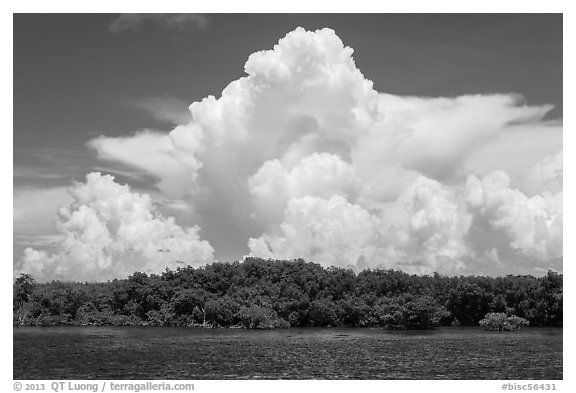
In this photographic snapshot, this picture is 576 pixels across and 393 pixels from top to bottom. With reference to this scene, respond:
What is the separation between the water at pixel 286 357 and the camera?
136 ft

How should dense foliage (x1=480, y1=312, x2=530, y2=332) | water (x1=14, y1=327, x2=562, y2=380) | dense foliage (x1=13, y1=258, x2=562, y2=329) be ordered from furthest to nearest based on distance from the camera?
dense foliage (x1=13, y1=258, x2=562, y2=329)
dense foliage (x1=480, y1=312, x2=530, y2=332)
water (x1=14, y1=327, x2=562, y2=380)

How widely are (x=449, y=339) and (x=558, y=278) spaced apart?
32248 millimetres

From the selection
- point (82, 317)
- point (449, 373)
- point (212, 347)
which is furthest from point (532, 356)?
point (82, 317)

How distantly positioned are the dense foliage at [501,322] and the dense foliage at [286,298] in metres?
5.36

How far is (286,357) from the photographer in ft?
165

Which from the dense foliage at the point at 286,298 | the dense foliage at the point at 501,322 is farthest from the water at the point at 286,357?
the dense foliage at the point at 286,298

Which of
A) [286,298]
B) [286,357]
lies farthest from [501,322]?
[286,357]

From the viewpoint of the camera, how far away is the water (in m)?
41.6

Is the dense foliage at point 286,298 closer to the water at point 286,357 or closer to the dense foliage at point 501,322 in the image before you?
the dense foliage at point 501,322

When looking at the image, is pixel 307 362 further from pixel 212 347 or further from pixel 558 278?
pixel 558 278

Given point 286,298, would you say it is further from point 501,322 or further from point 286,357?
point 286,357

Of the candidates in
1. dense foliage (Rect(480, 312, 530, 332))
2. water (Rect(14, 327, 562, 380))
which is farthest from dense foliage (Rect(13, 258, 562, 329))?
water (Rect(14, 327, 562, 380))

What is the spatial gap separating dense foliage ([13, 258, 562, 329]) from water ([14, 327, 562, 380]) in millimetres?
20258

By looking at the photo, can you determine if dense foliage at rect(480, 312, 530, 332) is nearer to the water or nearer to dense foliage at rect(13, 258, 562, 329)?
dense foliage at rect(13, 258, 562, 329)
